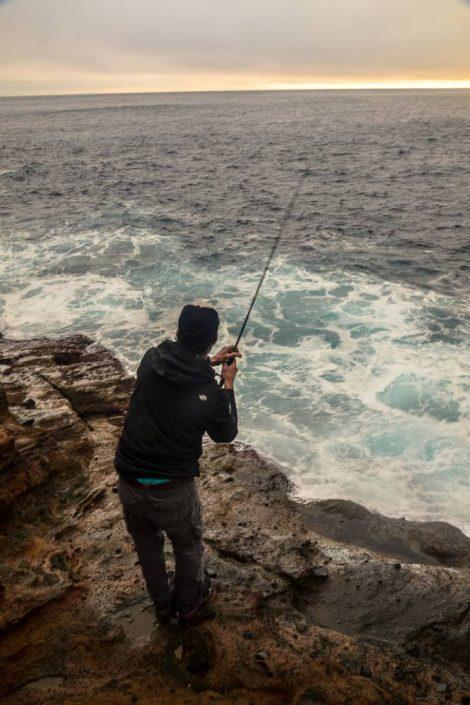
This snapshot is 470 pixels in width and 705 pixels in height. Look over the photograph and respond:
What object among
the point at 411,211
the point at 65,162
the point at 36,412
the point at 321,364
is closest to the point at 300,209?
the point at 411,211

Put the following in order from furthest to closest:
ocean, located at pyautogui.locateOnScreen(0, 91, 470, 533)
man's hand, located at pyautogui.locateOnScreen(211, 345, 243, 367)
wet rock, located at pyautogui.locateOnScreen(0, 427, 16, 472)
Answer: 1. ocean, located at pyautogui.locateOnScreen(0, 91, 470, 533)
2. wet rock, located at pyautogui.locateOnScreen(0, 427, 16, 472)
3. man's hand, located at pyautogui.locateOnScreen(211, 345, 243, 367)

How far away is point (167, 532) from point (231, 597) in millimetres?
1091

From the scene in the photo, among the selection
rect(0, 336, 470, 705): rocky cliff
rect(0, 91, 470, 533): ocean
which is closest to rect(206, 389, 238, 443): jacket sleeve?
rect(0, 336, 470, 705): rocky cliff

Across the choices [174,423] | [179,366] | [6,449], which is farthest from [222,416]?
[6,449]

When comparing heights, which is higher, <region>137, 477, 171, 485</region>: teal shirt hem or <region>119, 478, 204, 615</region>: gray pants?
<region>137, 477, 171, 485</region>: teal shirt hem

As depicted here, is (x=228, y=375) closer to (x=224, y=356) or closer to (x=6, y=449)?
(x=224, y=356)

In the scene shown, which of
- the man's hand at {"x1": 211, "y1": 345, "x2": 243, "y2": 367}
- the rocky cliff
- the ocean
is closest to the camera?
the rocky cliff

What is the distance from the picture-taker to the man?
3.10 meters

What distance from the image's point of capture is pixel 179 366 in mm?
3080

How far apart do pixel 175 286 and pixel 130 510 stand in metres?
10.2

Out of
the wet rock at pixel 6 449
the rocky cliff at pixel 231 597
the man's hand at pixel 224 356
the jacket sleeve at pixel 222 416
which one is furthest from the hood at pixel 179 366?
the wet rock at pixel 6 449

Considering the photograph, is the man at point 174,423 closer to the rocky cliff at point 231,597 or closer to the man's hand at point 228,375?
the man's hand at point 228,375

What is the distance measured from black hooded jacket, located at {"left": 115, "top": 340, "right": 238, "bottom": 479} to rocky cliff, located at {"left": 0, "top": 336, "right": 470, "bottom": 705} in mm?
1449

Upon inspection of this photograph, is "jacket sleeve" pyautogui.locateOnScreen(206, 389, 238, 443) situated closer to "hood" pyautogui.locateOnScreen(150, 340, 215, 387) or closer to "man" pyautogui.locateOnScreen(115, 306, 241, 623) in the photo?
"man" pyautogui.locateOnScreen(115, 306, 241, 623)
